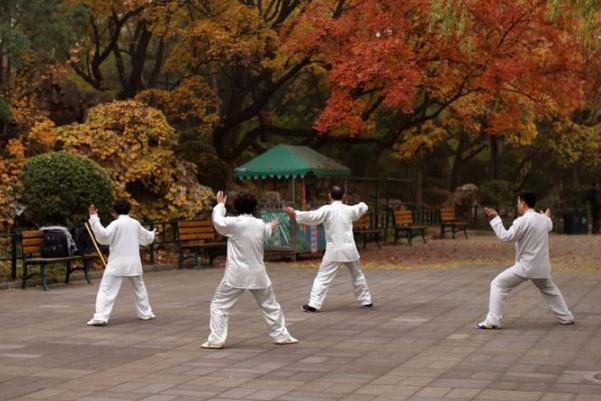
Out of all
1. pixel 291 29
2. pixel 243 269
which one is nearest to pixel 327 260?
pixel 243 269

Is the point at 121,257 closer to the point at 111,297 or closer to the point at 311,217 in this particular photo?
the point at 111,297

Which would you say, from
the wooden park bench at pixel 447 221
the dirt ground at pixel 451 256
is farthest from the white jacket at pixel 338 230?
the wooden park bench at pixel 447 221

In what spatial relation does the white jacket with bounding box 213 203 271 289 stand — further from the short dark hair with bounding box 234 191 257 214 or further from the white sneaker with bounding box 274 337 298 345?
the white sneaker with bounding box 274 337 298 345

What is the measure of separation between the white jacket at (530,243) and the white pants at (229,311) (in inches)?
110

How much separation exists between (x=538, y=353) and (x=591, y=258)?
13247mm

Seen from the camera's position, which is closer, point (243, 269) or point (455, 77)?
point (243, 269)

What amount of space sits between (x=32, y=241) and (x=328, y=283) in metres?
5.97

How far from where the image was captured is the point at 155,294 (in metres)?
15.9

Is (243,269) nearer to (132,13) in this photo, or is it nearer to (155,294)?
(155,294)

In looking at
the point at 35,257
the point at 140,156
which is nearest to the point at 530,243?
the point at 35,257

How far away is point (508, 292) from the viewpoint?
11602 mm

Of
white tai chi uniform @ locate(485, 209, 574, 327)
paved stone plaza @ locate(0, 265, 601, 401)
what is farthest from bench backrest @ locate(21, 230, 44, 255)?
white tai chi uniform @ locate(485, 209, 574, 327)

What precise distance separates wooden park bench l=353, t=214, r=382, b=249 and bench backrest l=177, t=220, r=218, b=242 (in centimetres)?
472

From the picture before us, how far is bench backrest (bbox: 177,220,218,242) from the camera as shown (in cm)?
2112
